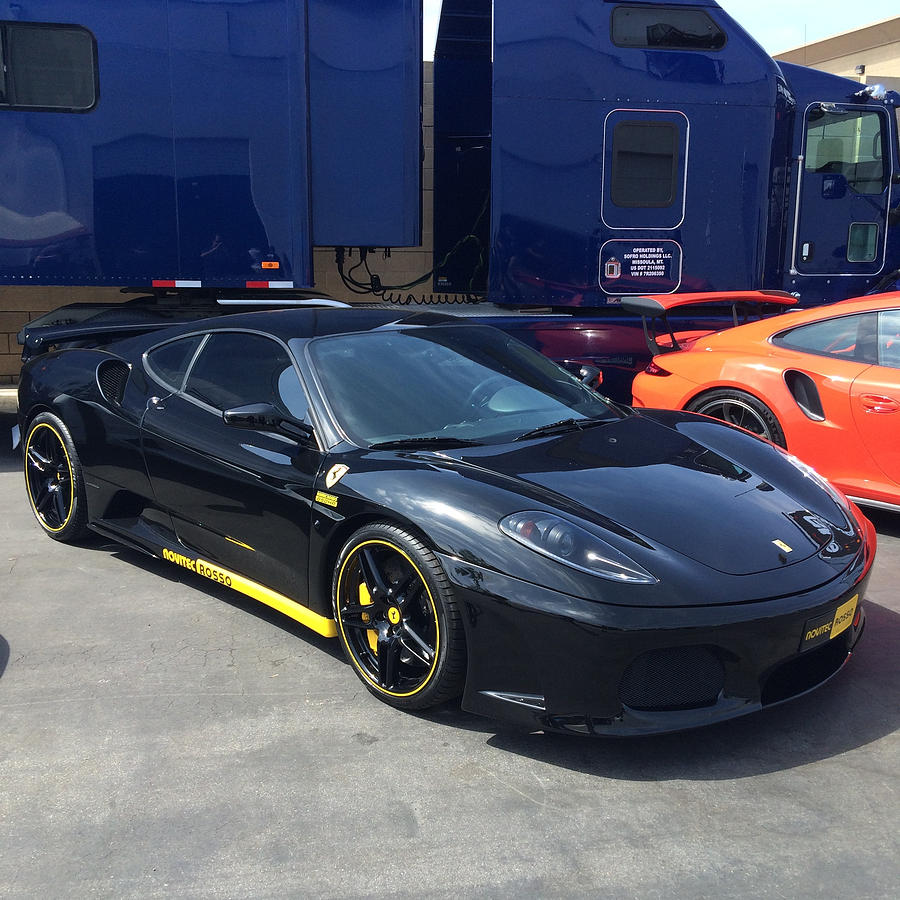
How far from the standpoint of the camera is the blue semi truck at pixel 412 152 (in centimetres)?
661

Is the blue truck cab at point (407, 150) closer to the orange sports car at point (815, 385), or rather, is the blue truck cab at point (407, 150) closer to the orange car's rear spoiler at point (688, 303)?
the orange car's rear spoiler at point (688, 303)

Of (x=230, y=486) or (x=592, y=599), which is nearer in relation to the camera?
(x=592, y=599)

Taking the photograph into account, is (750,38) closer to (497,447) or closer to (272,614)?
(497,447)

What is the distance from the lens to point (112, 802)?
2.74 metres

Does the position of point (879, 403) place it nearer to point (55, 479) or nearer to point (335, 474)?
point (335, 474)

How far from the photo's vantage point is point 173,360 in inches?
176

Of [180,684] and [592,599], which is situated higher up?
[592,599]

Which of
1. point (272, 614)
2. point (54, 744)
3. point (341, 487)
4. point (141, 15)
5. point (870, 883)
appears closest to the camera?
point (870, 883)

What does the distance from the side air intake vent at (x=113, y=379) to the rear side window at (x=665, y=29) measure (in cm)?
456

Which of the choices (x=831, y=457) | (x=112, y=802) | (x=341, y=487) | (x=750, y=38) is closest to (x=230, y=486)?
(x=341, y=487)

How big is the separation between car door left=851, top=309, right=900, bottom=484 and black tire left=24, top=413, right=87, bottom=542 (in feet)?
12.8

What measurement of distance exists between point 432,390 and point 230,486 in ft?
2.85

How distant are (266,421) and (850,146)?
628 centimetres

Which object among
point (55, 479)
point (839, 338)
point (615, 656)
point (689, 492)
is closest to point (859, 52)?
point (839, 338)
